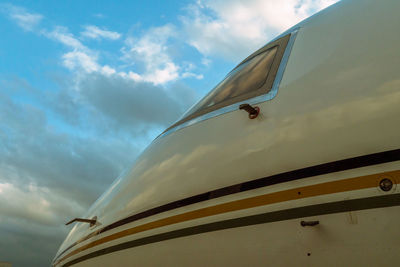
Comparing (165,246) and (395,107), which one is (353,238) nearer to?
(395,107)

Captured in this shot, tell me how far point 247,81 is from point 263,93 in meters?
0.52

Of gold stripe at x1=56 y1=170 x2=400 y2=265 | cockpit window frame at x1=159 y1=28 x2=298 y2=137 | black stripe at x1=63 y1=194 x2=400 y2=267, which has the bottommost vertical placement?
black stripe at x1=63 y1=194 x2=400 y2=267

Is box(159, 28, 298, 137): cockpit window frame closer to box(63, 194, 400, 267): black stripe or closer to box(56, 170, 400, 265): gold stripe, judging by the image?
box(56, 170, 400, 265): gold stripe

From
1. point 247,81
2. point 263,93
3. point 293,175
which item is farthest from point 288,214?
point 247,81

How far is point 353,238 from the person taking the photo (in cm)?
190

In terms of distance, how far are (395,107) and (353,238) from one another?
2.43 ft

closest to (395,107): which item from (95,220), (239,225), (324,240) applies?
(324,240)

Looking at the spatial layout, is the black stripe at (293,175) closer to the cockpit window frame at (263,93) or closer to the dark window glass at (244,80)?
the cockpit window frame at (263,93)

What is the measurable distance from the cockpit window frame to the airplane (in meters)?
0.01

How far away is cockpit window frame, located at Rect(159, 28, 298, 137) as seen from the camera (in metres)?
2.80

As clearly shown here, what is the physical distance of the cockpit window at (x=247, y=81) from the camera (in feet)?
9.80

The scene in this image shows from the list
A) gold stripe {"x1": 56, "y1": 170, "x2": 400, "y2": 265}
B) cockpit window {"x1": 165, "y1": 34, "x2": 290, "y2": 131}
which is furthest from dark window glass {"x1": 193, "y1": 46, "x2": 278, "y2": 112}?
gold stripe {"x1": 56, "y1": 170, "x2": 400, "y2": 265}

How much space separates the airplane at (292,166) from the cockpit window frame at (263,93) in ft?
0.04

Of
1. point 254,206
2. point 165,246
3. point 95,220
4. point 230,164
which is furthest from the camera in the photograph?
point 95,220
